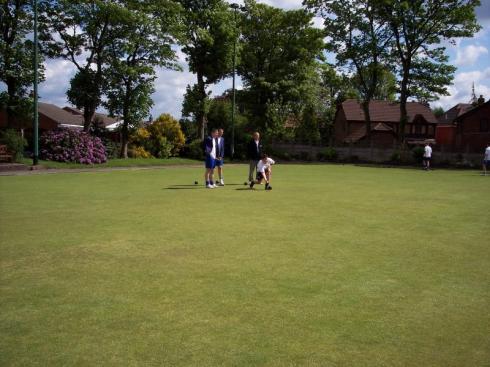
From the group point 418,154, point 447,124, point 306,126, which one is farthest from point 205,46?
point 447,124

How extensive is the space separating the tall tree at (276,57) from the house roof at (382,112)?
19306mm

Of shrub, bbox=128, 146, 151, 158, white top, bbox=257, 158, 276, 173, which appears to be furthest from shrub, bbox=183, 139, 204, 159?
white top, bbox=257, 158, 276, 173

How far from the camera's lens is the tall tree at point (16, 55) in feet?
84.3

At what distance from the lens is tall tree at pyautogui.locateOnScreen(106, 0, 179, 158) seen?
2969 centimetres

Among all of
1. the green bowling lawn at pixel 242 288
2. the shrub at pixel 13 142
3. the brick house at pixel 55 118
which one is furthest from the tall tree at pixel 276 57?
the green bowling lawn at pixel 242 288

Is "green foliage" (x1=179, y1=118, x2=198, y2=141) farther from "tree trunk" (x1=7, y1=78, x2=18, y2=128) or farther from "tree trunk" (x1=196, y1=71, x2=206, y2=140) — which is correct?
"tree trunk" (x1=7, y1=78, x2=18, y2=128)

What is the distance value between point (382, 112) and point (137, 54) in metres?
44.0

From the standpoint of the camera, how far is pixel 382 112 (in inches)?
2594

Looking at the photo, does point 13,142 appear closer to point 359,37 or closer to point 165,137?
point 165,137

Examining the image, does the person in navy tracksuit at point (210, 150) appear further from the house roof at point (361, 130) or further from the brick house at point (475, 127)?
the house roof at point (361, 130)

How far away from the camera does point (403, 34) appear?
39156 mm

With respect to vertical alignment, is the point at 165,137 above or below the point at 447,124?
below

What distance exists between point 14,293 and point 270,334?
2.84 meters

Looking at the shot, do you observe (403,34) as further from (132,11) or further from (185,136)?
(132,11)
